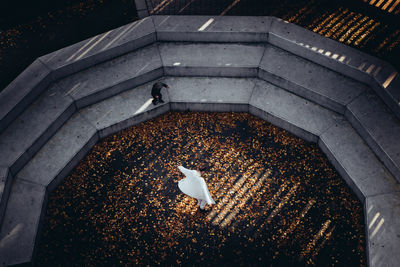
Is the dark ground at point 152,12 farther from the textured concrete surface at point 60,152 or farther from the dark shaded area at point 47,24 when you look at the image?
the textured concrete surface at point 60,152

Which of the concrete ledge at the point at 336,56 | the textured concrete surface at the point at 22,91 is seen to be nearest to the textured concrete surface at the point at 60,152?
the textured concrete surface at the point at 22,91

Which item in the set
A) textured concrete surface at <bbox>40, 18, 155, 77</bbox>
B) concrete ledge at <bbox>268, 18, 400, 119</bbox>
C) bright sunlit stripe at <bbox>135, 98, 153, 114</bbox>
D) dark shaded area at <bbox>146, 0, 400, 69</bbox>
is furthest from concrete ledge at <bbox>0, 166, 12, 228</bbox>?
concrete ledge at <bbox>268, 18, 400, 119</bbox>

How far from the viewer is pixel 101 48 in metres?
10.6

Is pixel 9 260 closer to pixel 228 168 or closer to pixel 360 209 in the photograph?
pixel 228 168

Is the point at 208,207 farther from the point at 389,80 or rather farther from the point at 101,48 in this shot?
the point at 389,80

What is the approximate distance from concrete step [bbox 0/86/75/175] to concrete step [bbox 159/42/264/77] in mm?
3280

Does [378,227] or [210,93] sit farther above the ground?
[210,93]

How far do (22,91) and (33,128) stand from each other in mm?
1130

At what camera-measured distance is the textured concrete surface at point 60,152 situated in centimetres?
901

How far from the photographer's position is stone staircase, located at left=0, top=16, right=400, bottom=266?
8.66 metres

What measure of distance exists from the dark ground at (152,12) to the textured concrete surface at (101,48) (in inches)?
16.6

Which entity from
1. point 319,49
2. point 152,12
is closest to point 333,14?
point 319,49

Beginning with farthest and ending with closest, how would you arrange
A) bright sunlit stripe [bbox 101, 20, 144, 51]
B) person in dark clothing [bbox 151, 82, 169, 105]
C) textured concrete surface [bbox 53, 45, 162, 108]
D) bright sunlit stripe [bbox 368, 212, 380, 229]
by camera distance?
bright sunlit stripe [bbox 101, 20, 144, 51] → textured concrete surface [bbox 53, 45, 162, 108] → person in dark clothing [bbox 151, 82, 169, 105] → bright sunlit stripe [bbox 368, 212, 380, 229]

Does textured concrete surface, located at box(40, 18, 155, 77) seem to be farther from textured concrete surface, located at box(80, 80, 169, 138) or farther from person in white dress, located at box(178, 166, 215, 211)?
person in white dress, located at box(178, 166, 215, 211)
